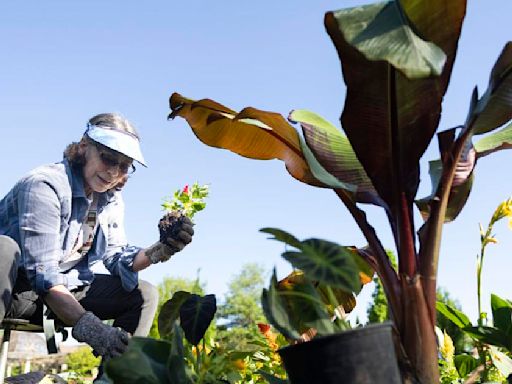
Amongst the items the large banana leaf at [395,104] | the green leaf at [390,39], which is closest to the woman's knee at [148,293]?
the large banana leaf at [395,104]

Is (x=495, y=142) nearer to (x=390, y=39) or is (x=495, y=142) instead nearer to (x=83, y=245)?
(x=390, y=39)

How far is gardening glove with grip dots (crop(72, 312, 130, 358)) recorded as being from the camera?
1911mm

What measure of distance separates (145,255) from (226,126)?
3.74ft

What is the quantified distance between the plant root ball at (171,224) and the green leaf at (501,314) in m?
1.27

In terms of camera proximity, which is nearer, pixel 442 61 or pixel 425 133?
pixel 442 61

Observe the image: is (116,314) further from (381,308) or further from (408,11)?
Answer: (381,308)

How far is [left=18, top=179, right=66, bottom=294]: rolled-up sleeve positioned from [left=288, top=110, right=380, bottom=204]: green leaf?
1211 mm

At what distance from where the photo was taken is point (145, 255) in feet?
8.99

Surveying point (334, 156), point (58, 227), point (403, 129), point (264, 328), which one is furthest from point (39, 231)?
point (403, 129)

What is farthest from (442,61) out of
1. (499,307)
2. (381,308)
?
(381,308)

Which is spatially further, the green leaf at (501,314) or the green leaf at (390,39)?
the green leaf at (501,314)

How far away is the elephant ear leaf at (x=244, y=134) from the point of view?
1707 millimetres

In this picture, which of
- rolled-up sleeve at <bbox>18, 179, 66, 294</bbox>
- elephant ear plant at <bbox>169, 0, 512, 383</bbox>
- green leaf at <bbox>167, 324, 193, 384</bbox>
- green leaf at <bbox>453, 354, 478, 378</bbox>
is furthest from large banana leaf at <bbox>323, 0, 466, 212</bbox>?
rolled-up sleeve at <bbox>18, 179, 66, 294</bbox>

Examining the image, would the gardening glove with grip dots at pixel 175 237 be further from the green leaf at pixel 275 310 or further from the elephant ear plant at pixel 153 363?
the green leaf at pixel 275 310
